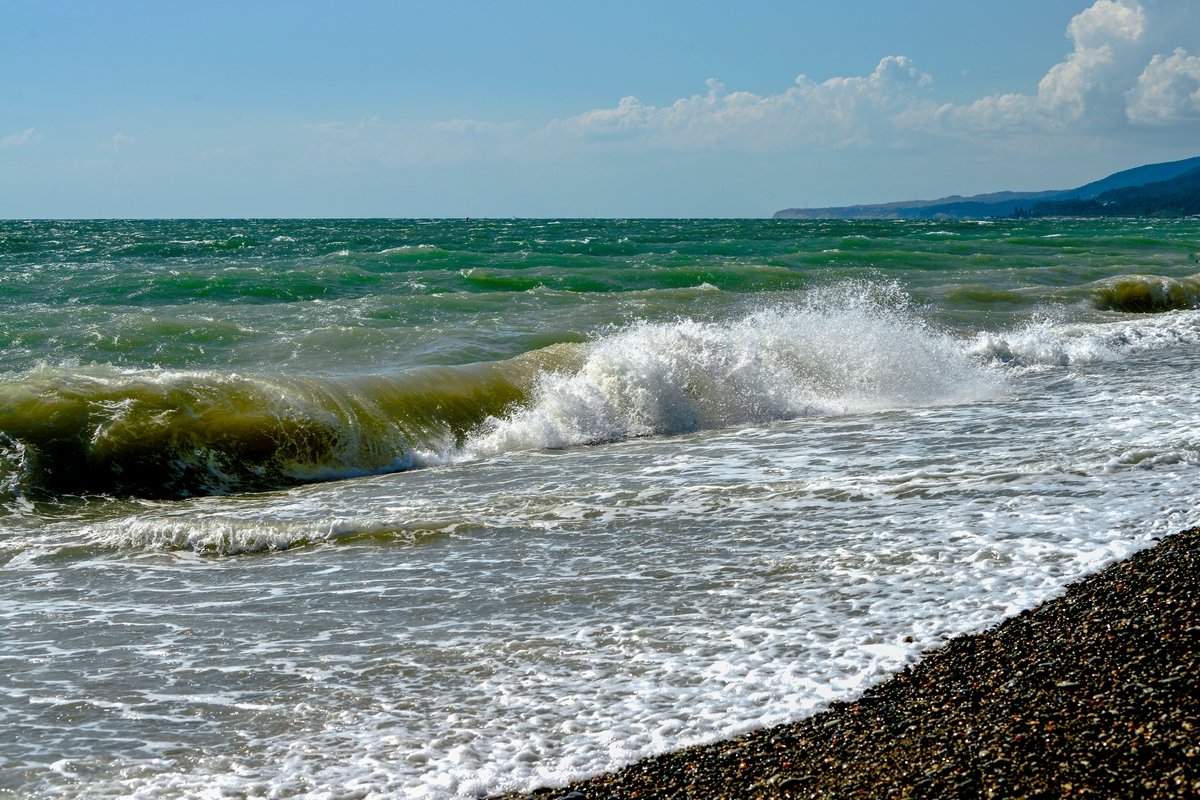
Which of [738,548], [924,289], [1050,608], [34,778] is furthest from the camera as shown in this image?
[924,289]

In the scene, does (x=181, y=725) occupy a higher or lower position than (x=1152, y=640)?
lower

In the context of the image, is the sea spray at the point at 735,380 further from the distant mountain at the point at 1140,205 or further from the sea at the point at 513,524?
the distant mountain at the point at 1140,205

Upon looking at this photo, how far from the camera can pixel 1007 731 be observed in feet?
12.9

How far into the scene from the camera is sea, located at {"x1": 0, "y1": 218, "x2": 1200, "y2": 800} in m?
4.67

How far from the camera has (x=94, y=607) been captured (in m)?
6.42

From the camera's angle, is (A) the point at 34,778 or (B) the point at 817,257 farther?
(B) the point at 817,257

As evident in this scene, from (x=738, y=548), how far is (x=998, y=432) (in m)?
4.46

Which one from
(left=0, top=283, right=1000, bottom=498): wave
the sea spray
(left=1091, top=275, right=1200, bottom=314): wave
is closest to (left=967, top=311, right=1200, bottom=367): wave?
(left=0, top=283, right=1000, bottom=498): wave

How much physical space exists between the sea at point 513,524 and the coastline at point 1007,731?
22 centimetres

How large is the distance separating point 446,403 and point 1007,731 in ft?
30.1

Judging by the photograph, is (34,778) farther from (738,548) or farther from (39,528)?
(39,528)

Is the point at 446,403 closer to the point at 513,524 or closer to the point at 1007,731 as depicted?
the point at 513,524

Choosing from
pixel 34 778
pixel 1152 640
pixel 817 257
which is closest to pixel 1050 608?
pixel 1152 640

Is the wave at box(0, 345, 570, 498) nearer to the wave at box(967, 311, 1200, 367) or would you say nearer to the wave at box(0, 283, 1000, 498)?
the wave at box(0, 283, 1000, 498)
